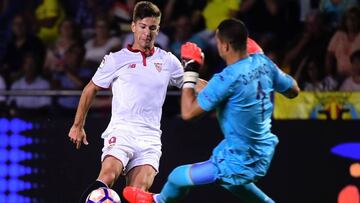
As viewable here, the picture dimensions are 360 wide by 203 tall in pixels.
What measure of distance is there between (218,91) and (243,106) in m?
0.25

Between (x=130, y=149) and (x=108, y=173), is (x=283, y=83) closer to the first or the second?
(x=130, y=149)

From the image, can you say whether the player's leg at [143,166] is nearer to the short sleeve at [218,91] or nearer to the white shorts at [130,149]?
the white shorts at [130,149]

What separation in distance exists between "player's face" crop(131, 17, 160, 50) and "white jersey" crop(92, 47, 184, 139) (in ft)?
0.37

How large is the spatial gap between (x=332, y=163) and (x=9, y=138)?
12.2ft

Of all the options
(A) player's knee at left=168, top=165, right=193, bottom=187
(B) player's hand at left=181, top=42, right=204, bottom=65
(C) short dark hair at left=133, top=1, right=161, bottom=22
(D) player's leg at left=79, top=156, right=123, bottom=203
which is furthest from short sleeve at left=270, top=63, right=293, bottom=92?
(D) player's leg at left=79, top=156, right=123, bottom=203

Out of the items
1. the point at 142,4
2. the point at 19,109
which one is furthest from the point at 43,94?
the point at 142,4

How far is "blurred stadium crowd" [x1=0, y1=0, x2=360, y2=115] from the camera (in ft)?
42.1

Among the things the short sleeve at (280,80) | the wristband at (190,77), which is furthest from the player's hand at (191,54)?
the short sleeve at (280,80)

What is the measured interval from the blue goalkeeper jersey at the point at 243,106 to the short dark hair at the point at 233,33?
6.5 inches

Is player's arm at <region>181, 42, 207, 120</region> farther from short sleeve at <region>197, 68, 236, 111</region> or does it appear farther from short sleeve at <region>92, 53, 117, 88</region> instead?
short sleeve at <region>92, 53, 117, 88</region>

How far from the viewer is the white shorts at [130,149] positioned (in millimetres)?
9421

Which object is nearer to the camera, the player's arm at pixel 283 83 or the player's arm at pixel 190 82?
the player's arm at pixel 190 82

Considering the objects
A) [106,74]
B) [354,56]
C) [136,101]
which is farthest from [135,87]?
[354,56]

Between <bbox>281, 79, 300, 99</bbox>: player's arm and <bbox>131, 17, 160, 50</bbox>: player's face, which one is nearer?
<bbox>281, 79, 300, 99</bbox>: player's arm
